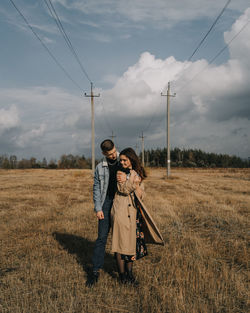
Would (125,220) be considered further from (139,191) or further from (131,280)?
(131,280)

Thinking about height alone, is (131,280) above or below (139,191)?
below

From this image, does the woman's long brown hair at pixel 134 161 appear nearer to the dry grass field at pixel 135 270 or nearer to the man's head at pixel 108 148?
the man's head at pixel 108 148

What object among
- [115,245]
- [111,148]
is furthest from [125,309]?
[111,148]

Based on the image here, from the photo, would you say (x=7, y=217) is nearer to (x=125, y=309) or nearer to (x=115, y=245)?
(x=115, y=245)

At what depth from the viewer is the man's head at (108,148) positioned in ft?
13.5

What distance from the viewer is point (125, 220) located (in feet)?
13.1

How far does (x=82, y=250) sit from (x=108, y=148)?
8.60 ft

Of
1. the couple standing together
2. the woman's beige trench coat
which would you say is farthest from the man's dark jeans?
the woman's beige trench coat

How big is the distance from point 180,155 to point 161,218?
94081 millimetres

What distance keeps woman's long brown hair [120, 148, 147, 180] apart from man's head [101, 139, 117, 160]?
0.18 meters

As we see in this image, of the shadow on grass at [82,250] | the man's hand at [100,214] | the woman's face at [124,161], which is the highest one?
the woman's face at [124,161]

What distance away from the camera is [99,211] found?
4.13 metres

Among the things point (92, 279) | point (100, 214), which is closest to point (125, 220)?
point (100, 214)

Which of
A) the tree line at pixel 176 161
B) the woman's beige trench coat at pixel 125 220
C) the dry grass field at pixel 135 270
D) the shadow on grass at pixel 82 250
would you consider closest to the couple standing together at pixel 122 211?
the woman's beige trench coat at pixel 125 220
